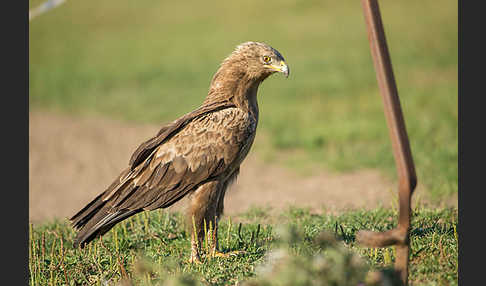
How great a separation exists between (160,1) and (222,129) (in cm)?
2124

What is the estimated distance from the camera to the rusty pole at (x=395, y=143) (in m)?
3.31

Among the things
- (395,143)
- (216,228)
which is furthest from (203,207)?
(395,143)

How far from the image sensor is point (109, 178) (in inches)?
369

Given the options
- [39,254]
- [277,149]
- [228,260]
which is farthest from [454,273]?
[277,149]

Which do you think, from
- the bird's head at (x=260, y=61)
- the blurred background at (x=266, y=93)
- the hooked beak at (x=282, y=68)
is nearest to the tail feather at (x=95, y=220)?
the bird's head at (x=260, y=61)

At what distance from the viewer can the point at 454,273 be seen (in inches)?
145

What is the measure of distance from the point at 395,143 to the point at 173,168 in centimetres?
195

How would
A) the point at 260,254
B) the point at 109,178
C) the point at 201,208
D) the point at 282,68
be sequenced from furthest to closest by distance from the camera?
the point at 109,178
the point at 282,68
the point at 201,208
the point at 260,254

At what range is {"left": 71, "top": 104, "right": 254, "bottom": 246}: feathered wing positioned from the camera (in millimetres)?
4574

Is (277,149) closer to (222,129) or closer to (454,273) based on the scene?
(222,129)

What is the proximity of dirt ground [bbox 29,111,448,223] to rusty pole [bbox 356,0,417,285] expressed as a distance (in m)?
2.92

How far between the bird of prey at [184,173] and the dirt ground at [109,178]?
6.00ft

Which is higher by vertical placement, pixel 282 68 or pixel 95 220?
pixel 282 68

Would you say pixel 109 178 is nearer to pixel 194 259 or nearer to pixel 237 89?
pixel 237 89
